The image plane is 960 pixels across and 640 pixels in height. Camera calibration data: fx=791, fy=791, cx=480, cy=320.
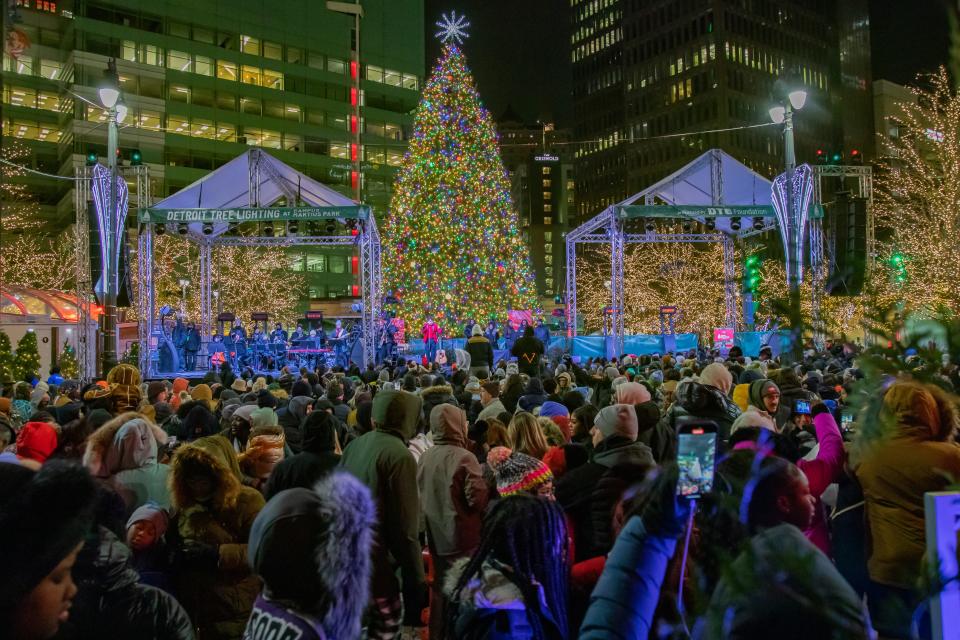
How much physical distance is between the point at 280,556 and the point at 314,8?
3100 inches

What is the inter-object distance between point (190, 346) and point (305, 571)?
21.9 metres

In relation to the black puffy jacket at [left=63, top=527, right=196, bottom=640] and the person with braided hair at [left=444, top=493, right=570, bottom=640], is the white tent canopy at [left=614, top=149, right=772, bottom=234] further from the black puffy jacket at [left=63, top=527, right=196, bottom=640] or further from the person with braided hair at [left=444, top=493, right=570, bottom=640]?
the black puffy jacket at [left=63, top=527, right=196, bottom=640]

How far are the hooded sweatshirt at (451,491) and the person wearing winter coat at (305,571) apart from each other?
6.91 ft

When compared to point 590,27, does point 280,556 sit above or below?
below

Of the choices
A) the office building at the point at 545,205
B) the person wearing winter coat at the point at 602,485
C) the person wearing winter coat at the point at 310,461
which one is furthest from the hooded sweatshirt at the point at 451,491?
the office building at the point at 545,205

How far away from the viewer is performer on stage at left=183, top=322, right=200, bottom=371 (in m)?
22.7

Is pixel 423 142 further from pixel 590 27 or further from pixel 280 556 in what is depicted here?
pixel 590 27

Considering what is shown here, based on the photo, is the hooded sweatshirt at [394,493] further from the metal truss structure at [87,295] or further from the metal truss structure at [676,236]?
the metal truss structure at [676,236]

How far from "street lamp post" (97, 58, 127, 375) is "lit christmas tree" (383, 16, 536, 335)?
17.5 metres

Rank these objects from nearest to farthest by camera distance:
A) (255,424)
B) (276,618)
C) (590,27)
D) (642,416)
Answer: (276,618) < (642,416) < (255,424) < (590,27)

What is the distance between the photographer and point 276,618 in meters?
2.20

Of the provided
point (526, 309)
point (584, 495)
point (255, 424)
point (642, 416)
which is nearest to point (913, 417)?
point (584, 495)

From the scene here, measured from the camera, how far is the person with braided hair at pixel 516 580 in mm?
2471

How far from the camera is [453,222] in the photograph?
110ft
